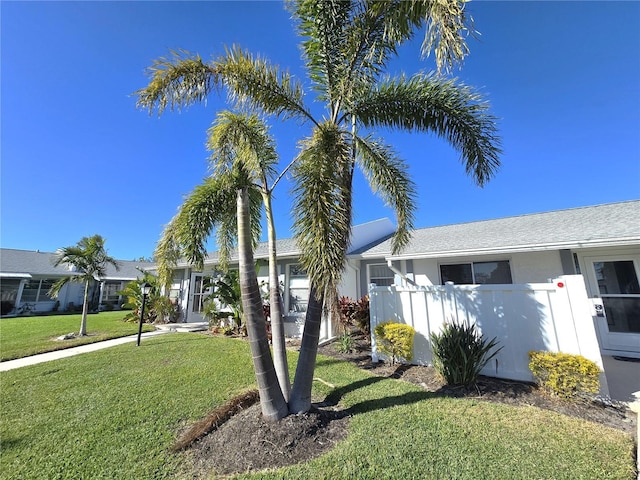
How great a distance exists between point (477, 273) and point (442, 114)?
614 cm

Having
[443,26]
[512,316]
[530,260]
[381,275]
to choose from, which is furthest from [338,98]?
[381,275]

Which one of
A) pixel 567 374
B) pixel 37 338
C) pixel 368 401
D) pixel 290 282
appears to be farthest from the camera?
pixel 290 282

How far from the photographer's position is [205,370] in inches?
255

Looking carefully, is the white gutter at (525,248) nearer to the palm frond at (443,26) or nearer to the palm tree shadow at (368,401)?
the palm tree shadow at (368,401)

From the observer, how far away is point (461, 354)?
500cm

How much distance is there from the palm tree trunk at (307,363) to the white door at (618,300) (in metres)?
8.45

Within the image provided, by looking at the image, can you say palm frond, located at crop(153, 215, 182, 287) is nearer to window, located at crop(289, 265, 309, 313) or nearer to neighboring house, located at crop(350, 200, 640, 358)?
window, located at crop(289, 265, 309, 313)

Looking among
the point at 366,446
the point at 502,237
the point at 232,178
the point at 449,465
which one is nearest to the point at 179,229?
the point at 232,178

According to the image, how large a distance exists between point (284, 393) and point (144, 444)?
1929 millimetres

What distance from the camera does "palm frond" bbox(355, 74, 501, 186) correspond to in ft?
15.7

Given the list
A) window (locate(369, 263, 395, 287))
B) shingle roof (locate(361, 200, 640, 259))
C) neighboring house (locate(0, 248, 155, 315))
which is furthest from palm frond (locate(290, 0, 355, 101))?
neighboring house (locate(0, 248, 155, 315))

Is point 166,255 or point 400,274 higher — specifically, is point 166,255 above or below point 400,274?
above

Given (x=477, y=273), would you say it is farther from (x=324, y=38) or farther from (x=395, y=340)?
(x=324, y=38)

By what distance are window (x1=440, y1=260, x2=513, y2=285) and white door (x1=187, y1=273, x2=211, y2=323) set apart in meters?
13.1
